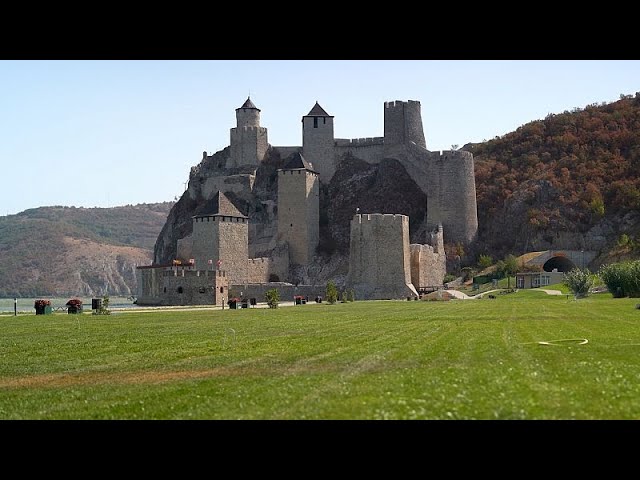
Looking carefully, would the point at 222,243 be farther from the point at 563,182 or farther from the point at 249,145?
the point at 563,182

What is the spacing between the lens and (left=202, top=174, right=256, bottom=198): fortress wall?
85.9 meters

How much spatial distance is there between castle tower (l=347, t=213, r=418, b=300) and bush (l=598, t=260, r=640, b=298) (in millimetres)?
20114

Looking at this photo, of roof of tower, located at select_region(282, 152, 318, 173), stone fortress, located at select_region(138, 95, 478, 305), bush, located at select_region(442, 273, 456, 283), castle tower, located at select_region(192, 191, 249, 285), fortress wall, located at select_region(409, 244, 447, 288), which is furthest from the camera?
roof of tower, located at select_region(282, 152, 318, 173)

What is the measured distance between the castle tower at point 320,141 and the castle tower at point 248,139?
13.8ft

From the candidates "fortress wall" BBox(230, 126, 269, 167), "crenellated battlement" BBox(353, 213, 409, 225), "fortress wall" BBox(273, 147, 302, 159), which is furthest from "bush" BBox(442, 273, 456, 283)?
"fortress wall" BBox(230, 126, 269, 167)

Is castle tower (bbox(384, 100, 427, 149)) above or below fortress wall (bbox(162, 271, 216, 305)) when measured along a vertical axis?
above

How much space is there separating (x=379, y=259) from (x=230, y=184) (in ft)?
80.5

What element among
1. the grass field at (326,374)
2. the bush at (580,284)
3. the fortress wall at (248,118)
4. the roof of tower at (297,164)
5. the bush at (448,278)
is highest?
the fortress wall at (248,118)

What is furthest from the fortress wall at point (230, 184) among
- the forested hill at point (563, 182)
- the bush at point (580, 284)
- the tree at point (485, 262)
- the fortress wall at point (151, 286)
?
the bush at point (580, 284)

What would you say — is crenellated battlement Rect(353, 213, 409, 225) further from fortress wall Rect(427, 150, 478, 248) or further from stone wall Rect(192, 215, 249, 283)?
fortress wall Rect(427, 150, 478, 248)

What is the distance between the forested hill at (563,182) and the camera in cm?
7725

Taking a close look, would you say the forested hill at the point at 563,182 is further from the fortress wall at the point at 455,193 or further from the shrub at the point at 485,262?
the shrub at the point at 485,262
